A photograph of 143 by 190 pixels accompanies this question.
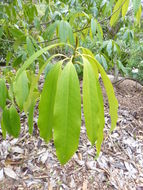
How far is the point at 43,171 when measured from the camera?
1370 millimetres

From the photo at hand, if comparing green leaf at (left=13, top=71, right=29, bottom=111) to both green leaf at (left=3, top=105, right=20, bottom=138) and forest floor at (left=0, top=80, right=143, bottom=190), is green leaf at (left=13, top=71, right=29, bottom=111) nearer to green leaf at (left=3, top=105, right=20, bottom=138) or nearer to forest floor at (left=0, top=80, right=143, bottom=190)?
green leaf at (left=3, top=105, right=20, bottom=138)

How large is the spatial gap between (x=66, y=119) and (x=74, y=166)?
3.95 ft

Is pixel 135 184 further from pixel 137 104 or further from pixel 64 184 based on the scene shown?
pixel 137 104

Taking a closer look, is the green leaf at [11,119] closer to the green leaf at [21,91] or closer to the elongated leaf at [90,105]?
the green leaf at [21,91]

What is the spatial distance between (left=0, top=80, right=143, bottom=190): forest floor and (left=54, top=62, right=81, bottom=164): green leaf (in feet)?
3.44

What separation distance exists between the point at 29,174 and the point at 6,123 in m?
0.78

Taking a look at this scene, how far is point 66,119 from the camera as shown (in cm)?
35

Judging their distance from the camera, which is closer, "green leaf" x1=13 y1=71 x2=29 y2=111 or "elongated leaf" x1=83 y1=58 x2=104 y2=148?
"elongated leaf" x1=83 y1=58 x2=104 y2=148

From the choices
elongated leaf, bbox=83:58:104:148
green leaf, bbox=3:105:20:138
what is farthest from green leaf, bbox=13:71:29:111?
elongated leaf, bbox=83:58:104:148

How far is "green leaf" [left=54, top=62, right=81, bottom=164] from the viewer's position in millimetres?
350

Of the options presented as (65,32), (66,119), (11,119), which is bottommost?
(11,119)

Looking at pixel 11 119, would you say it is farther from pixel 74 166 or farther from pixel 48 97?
pixel 74 166

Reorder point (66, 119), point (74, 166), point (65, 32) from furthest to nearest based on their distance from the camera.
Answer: point (74, 166) → point (65, 32) → point (66, 119)

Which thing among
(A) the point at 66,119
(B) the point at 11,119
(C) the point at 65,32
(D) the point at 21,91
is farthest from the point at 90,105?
(C) the point at 65,32
